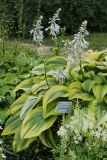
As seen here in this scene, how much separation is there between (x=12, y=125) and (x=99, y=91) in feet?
3.20

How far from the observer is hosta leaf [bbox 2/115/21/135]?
17.2 ft

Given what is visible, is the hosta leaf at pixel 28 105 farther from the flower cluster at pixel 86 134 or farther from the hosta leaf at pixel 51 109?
the flower cluster at pixel 86 134

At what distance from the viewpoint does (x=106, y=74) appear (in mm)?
5078

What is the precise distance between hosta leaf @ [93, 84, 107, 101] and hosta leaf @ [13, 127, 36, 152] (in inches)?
28.8

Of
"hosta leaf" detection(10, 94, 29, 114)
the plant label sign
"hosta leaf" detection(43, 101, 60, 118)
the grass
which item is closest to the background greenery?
the grass

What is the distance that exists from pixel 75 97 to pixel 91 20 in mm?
15904

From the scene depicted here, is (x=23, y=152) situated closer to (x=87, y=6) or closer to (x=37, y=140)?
(x=37, y=140)

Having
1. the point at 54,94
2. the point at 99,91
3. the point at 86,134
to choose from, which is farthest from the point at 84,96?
the point at 86,134

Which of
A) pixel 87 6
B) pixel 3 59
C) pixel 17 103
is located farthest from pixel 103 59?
pixel 87 6

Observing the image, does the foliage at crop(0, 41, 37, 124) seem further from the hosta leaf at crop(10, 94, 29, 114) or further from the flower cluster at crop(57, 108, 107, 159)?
the flower cluster at crop(57, 108, 107, 159)

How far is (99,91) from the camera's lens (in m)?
4.93

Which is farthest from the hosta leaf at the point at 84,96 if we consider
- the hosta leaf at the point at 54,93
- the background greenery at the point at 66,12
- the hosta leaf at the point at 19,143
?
the background greenery at the point at 66,12

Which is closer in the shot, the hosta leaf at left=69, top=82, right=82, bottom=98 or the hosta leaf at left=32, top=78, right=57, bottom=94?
the hosta leaf at left=69, top=82, right=82, bottom=98

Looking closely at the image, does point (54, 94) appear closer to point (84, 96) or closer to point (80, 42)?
point (84, 96)
